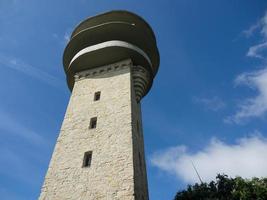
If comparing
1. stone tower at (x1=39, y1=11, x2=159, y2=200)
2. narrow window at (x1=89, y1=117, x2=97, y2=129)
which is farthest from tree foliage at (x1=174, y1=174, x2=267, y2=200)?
narrow window at (x1=89, y1=117, x2=97, y2=129)

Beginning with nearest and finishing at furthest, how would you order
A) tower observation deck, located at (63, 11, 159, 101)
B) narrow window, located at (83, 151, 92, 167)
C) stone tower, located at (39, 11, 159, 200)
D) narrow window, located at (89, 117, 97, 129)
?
1. stone tower, located at (39, 11, 159, 200)
2. narrow window, located at (83, 151, 92, 167)
3. narrow window, located at (89, 117, 97, 129)
4. tower observation deck, located at (63, 11, 159, 101)

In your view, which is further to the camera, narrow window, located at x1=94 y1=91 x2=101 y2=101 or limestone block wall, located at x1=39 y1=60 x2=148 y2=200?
narrow window, located at x1=94 y1=91 x2=101 y2=101

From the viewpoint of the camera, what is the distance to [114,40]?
16.9 m

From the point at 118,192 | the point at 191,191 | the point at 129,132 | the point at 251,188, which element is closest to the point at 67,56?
the point at 129,132

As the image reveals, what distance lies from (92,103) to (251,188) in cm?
1070

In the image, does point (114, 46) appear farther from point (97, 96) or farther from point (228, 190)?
point (228, 190)

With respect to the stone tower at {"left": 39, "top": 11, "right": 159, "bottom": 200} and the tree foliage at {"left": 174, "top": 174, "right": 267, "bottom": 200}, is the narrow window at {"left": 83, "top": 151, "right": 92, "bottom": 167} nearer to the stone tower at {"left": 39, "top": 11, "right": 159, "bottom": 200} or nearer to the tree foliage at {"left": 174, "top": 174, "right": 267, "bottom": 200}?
the stone tower at {"left": 39, "top": 11, "right": 159, "bottom": 200}

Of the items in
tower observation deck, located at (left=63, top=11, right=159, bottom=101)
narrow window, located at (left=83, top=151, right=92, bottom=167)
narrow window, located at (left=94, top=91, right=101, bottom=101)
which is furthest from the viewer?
tower observation deck, located at (left=63, top=11, right=159, bottom=101)

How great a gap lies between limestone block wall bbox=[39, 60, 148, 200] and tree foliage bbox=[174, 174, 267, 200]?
284 inches

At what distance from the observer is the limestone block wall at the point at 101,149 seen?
397 inches

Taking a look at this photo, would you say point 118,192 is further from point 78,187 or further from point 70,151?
point 70,151

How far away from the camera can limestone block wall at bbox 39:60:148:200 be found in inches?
397

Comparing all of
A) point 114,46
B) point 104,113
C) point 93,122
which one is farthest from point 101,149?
point 114,46

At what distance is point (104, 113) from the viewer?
524 inches
